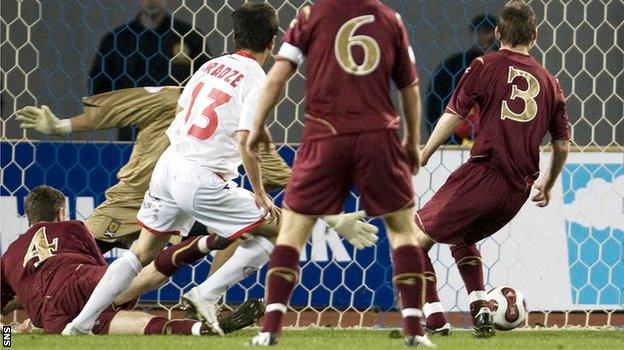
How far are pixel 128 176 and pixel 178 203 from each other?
1155 millimetres

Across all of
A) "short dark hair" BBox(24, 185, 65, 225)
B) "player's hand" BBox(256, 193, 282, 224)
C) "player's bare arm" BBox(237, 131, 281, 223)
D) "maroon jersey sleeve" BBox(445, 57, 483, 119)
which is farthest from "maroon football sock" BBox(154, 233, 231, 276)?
"maroon jersey sleeve" BBox(445, 57, 483, 119)

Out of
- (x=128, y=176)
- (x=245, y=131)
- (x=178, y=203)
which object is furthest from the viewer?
(x=128, y=176)

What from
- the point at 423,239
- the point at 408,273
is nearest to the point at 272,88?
the point at 408,273

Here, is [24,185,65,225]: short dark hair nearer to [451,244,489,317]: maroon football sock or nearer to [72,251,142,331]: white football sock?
[72,251,142,331]: white football sock

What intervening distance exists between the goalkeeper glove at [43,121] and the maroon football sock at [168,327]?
1.33m

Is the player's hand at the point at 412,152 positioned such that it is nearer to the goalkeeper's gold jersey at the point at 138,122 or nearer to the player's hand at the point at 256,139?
the player's hand at the point at 256,139

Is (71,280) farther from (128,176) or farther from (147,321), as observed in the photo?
(128,176)

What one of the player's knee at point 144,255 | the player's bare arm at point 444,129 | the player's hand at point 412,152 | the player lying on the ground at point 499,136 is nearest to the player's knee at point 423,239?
the player lying on the ground at point 499,136

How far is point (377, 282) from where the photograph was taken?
8.51 meters

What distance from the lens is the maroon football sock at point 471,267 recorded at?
729 cm

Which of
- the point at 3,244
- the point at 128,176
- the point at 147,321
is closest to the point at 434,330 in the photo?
the point at 147,321

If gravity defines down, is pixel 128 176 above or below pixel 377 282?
above

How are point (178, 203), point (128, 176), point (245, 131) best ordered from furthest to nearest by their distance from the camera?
point (128, 176), point (178, 203), point (245, 131)

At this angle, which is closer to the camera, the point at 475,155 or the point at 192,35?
the point at 475,155
